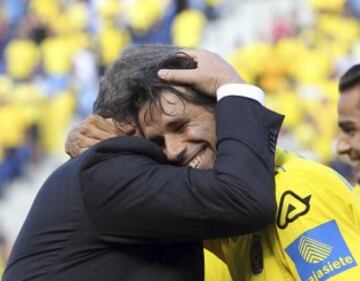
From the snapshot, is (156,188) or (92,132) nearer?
(156,188)

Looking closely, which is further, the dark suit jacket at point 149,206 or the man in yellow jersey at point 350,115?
the man in yellow jersey at point 350,115

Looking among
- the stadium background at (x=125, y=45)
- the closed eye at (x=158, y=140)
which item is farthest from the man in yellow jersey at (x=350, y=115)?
the stadium background at (x=125, y=45)

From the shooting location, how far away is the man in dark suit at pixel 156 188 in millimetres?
1622

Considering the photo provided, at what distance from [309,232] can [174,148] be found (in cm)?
30

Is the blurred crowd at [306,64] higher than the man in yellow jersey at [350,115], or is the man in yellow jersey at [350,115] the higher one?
the man in yellow jersey at [350,115]

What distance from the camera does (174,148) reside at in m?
1.73

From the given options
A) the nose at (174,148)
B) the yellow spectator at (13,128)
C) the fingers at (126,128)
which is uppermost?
the fingers at (126,128)

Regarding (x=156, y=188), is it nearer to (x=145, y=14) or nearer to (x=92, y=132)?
(x=92, y=132)

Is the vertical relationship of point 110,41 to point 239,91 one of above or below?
below

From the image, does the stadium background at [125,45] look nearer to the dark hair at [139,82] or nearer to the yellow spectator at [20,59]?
the yellow spectator at [20,59]

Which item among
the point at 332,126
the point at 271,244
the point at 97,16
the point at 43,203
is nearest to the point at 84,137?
the point at 43,203

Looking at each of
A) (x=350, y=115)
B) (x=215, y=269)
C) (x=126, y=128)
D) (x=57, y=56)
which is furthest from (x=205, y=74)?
(x=57, y=56)

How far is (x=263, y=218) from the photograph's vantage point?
162cm

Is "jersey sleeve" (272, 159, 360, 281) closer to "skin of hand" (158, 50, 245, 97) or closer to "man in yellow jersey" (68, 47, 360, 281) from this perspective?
"man in yellow jersey" (68, 47, 360, 281)
